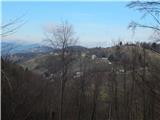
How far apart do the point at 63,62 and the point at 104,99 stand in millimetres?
28742

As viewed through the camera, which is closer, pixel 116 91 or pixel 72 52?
pixel 72 52

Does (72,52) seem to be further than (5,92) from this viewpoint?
Yes

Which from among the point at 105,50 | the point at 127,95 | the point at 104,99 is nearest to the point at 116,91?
the point at 127,95

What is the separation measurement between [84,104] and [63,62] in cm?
2187

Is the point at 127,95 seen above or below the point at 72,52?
below

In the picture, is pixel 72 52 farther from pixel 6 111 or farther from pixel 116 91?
pixel 6 111

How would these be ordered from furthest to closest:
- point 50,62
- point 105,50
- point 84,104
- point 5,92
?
point 105,50, point 84,104, point 50,62, point 5,92

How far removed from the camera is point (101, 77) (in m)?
59.4

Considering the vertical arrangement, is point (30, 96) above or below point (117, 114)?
above

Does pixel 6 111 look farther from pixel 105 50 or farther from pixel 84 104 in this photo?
pixel 105 50

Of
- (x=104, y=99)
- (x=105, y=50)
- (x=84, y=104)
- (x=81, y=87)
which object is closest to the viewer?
(x=81, y=87)

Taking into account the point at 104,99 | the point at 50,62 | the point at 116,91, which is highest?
the point at 50,62

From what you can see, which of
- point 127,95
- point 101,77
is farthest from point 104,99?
point 127,95

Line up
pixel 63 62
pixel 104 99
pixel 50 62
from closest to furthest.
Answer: pixel 63 62, pixel 50 62, pixel 104 99
